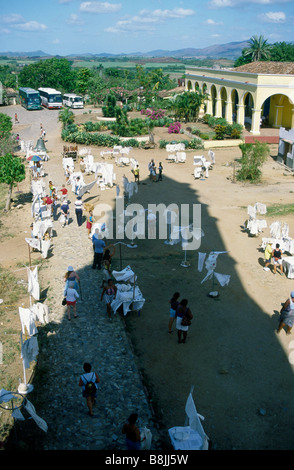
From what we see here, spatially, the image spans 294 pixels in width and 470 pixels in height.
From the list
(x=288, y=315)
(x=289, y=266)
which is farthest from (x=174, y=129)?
(x=288, y=315)

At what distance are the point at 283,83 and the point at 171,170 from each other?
13440 millimetres

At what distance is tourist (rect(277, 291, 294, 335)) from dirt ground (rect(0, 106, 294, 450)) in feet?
0.82

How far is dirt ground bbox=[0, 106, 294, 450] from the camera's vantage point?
6.76 m

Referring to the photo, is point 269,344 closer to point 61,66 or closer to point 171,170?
point 171,170

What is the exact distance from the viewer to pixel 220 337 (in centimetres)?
880

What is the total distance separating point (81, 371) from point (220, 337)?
9.61 ft

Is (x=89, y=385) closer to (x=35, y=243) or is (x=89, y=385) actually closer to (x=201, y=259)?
(x=201, y=259)

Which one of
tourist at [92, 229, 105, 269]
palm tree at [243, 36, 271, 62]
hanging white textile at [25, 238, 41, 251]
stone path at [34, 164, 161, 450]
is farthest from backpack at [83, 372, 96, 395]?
palm tree at [243, 36, 271, 62]

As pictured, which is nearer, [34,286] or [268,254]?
[34,286]

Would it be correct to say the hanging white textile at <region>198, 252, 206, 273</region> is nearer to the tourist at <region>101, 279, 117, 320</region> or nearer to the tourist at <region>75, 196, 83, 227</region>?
the tourist at <region>101, 279, 117, 320</region>

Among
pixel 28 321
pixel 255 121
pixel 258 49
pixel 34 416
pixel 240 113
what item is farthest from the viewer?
pixel 258 49

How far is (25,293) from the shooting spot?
10.8 m

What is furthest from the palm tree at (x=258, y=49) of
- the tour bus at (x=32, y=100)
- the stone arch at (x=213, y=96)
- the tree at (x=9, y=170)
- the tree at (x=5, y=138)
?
the tree at (x=9, y=170)

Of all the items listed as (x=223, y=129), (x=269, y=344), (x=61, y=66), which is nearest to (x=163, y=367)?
Answer: (x=269, y=344)
